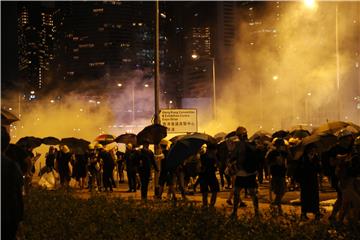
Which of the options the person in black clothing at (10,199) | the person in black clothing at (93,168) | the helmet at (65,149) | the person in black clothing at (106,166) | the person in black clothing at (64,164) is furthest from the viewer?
the helmet at (65,149)

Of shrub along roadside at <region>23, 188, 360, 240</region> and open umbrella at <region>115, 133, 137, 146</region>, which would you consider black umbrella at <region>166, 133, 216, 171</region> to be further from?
open umbrella at <region>115, 133, 137, 146</region>

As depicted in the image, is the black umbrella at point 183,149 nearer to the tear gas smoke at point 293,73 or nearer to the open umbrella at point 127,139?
the open umbrella at point 127,139

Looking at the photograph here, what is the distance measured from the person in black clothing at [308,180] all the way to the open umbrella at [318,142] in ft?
0.32

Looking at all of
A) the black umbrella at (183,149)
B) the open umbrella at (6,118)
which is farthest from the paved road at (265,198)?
the open umbrella at (6,118)

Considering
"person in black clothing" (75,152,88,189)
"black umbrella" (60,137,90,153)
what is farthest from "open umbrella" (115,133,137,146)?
"person in black clothing" (75,152,88,189)

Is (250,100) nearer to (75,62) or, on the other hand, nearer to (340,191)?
(340,191)

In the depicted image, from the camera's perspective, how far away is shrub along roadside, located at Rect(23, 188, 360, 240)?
20.5 feet

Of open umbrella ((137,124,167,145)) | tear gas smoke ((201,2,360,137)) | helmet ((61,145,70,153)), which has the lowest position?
helmet ((61,145,70,153))

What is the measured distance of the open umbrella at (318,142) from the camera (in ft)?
33.6

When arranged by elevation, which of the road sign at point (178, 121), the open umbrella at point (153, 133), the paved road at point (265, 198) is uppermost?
the road sign at point (178, 121)

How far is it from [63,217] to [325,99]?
38909 mm

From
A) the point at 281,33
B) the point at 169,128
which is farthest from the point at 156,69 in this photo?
the point at 281,33

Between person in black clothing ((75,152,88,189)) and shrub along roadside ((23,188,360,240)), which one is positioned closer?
shrub along roadside ((23,188,360,240))

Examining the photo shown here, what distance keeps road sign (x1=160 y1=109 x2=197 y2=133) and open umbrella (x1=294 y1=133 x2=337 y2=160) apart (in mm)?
5402
